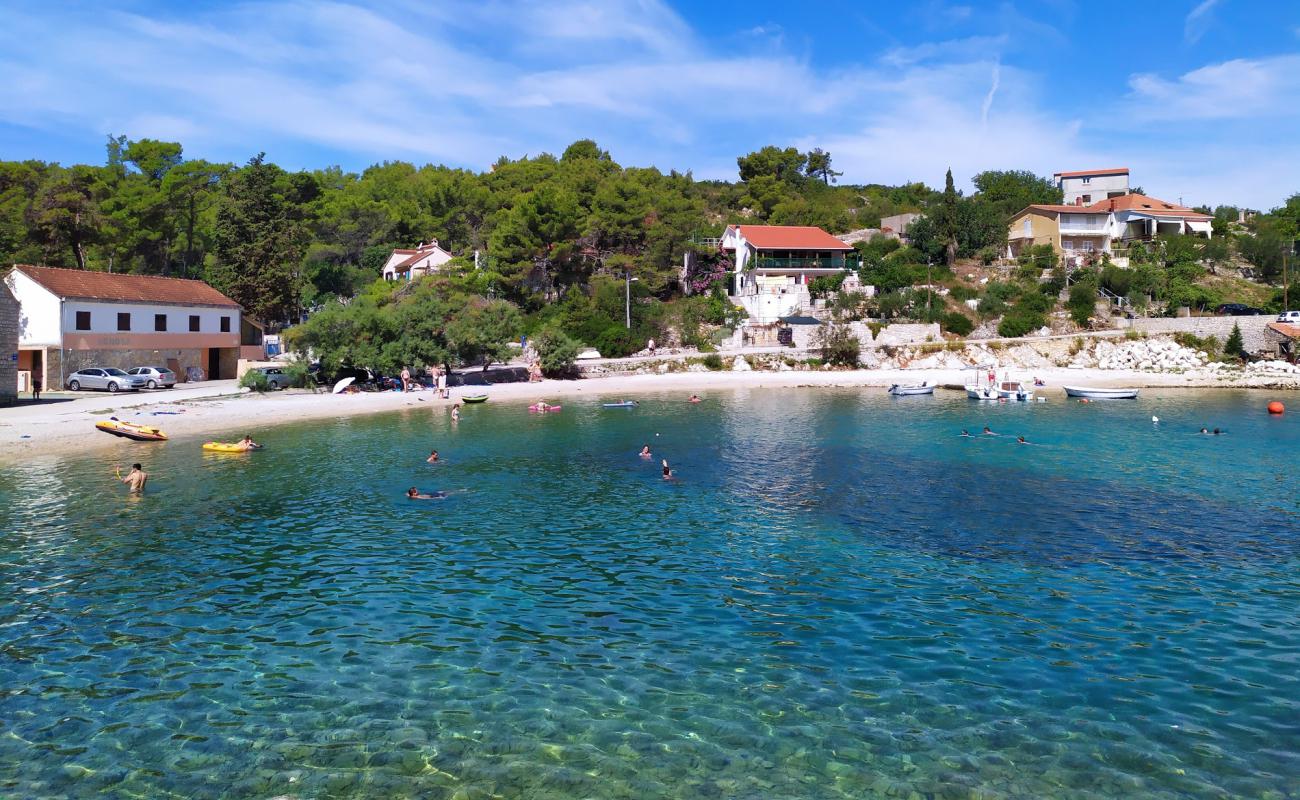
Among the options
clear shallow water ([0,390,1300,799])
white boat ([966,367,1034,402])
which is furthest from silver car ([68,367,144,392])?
white boat ([966,367,1034,402])

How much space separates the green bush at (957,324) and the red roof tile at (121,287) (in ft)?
184

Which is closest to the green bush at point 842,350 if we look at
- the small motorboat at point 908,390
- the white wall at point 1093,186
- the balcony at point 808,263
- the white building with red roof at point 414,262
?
the small motorboat at point 908,390

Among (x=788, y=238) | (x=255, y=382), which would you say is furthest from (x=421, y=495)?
(x=788, y=238)

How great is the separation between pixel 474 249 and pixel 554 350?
32224 mm

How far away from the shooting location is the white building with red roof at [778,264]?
7812 centimetres

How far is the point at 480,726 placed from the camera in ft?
38.5

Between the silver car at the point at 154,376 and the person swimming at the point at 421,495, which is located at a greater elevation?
the silver car at the point at 154,376

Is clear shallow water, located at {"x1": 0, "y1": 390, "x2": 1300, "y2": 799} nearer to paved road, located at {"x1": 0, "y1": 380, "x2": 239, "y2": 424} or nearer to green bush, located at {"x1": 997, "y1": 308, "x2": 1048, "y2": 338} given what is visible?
paved road, located at {"x1": 0, "y1": 380, "x2": 239, "y2": 424}

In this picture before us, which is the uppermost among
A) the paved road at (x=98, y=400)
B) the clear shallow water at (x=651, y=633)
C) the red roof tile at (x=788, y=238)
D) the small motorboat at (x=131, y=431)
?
the red roof tile at (x=788, y=238)

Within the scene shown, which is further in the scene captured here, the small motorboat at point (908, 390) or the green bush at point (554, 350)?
the green bush at point (554, 350)

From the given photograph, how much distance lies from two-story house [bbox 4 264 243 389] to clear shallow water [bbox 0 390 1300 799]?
2185 cm

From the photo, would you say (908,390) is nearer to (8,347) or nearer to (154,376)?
(154,376)

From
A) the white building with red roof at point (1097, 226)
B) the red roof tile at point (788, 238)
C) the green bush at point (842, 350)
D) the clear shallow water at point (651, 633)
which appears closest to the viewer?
the clear shallow water at point (651, 633)

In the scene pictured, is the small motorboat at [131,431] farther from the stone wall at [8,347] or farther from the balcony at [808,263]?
the balcony at [808,263]
